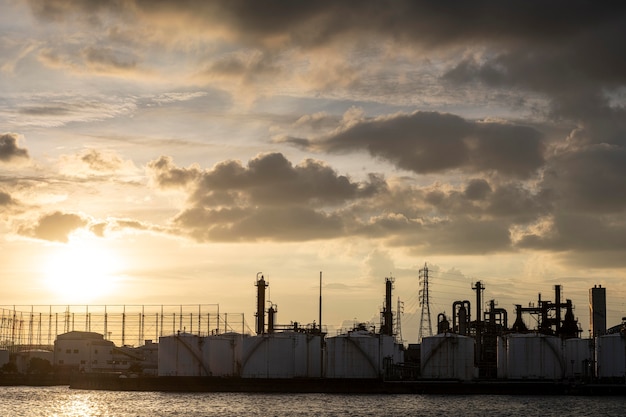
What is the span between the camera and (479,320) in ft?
536

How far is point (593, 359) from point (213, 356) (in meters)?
56.0

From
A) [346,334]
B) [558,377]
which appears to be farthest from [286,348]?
[558,377]

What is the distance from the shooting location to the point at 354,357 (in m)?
143

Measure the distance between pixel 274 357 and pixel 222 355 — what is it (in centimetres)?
1071

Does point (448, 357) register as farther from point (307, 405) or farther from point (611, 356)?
point (307, 405)

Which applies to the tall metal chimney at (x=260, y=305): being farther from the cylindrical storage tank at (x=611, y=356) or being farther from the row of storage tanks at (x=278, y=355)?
the cylindrical storage tank at (x=611, y=356)

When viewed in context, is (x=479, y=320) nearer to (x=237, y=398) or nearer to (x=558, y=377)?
(x=558, y=377)

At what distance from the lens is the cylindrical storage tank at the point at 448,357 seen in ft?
460

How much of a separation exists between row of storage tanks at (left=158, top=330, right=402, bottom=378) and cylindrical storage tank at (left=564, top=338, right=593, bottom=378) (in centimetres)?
2512

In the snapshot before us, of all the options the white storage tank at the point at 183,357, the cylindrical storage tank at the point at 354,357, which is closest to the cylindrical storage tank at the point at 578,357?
the cylindrical storage tank at the point at 354,357

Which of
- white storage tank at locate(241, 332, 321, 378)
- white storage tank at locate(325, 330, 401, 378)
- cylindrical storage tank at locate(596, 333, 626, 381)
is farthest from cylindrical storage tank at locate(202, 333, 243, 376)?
cylindrical storage tank at locate(596, 333, 626, 381)

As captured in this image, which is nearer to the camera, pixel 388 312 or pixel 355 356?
pixel 355 356

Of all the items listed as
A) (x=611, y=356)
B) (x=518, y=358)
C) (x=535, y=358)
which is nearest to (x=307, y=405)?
(x=518, y=358)

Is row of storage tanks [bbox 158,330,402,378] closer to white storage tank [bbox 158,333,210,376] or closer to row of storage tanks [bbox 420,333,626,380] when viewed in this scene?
white storage tank [bbox 158,333,210,376]
